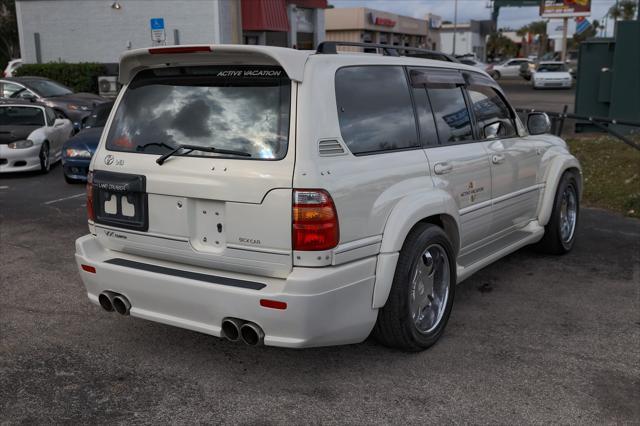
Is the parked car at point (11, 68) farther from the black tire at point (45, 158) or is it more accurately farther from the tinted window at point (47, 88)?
the black tire at point (45, 158)

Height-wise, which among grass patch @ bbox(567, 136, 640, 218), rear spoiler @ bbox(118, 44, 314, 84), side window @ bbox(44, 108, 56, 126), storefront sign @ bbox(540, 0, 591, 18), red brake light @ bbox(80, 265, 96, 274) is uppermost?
storefront sign @ bbox(540, 0, 591, 18)

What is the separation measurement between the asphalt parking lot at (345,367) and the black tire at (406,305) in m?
0.12

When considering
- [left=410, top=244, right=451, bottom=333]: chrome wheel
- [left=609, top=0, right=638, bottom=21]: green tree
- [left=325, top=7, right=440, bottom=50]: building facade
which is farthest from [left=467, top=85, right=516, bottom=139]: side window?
[left=609, top=0, right=638, bottom=21]: green tree

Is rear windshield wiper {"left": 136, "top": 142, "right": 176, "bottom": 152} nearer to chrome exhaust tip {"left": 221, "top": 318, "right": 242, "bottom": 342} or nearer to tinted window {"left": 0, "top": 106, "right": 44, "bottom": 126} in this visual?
chrome exhaust tip {"left": 221, "top": 318, "right": 242, "bottom": 342}

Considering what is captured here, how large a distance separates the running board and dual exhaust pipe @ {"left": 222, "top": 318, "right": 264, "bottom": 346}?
1728mm

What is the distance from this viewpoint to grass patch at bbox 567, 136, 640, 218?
8.85 metres

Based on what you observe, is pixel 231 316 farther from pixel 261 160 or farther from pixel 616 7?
pixel 616 7

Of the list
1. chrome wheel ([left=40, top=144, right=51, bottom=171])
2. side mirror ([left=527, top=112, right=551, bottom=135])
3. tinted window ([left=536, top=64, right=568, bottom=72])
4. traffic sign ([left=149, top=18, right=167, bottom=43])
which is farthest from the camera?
tinted window ([left=536, top=64, right=568, bottom=72])

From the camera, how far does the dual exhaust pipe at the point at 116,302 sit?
3996mm

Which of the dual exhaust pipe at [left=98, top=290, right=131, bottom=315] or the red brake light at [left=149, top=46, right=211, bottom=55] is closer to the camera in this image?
the red brake light at [left=149, top=46, right=211, bottom=55]

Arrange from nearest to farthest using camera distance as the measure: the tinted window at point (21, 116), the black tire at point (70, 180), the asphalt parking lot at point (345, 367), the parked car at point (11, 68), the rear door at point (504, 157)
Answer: the asphalt parking lot at point (345, 367)
the rear door at point (504, 157)
the black tire at point (70, 180)
the tinted window at point (21, 116)
the parked car at point (11, 68)

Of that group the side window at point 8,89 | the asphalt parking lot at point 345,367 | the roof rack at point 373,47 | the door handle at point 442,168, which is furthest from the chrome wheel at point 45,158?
the door handle at point 442,168

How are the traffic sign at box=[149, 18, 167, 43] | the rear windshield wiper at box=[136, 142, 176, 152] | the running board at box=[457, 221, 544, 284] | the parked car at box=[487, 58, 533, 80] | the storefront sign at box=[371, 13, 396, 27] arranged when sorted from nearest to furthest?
the rear windshield wiper at box=[136, 142, 176, 152], the running board at box=[457, 221, 544, 284], the traffic sign at box=[149, 18, 167, 43], the parked car at box=[487, 58, 533, 80], the storefront sign at box=[371, 13, 396, 27]

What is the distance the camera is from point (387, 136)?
13.5ft
